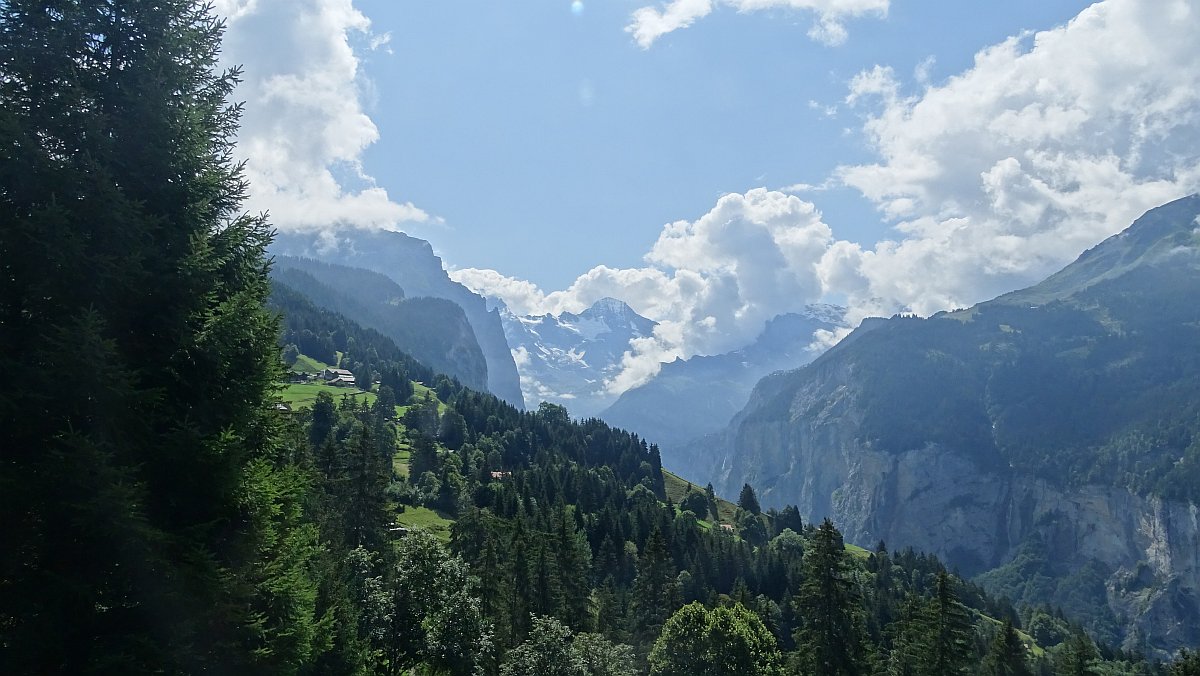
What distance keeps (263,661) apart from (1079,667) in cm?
8193

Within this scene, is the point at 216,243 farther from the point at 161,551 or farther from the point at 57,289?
the point at 161,551

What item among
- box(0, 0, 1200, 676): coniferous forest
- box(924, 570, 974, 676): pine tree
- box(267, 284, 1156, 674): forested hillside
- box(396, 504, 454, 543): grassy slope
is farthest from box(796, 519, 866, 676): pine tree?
box(396, 504, 454, 543): grassy slope

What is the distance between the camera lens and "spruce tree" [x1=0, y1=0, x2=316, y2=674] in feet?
42.5

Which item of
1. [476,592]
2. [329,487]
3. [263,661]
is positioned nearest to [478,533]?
[329,487]

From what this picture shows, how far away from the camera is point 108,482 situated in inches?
493

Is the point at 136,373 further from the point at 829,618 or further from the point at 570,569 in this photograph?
the point at 570,569

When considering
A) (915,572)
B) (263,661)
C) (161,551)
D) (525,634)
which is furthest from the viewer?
(915,572)

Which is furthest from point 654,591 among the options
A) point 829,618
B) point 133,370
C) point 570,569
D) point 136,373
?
point 136,373

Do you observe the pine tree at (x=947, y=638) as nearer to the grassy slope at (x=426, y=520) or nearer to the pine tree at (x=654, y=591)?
the pine tree at (x=654, y=591)

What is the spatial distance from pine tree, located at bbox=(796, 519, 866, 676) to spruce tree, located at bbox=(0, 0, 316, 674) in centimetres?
4343

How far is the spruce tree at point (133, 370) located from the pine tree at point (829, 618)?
143 feet

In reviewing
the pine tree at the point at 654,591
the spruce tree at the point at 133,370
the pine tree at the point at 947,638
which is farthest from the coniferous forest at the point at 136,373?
the pine tree at the point at 654,591

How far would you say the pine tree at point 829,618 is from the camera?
5209 centimetres

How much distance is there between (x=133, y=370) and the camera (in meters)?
14.4
